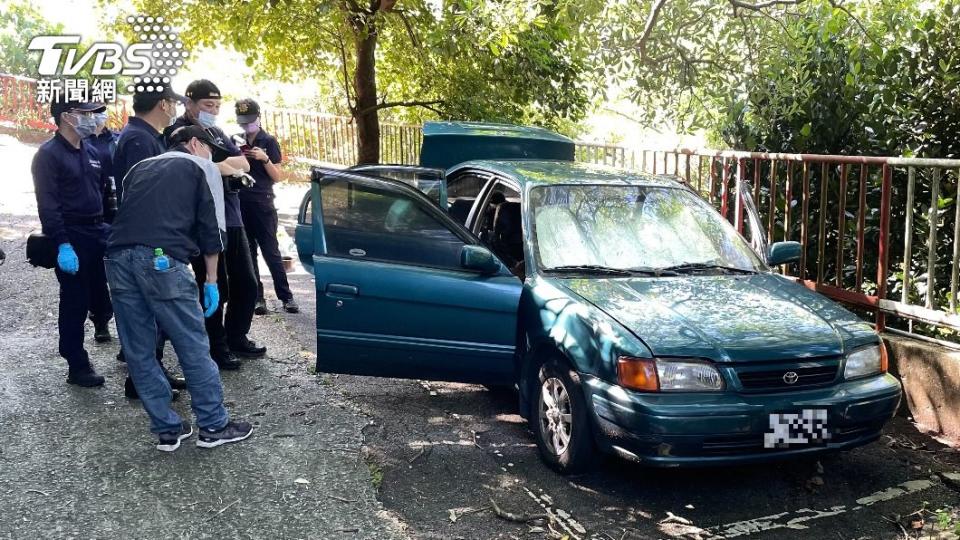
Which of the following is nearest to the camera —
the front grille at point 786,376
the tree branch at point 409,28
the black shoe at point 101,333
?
the front grille at point 786,376

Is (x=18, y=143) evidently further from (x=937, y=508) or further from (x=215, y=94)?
(x=937, y=508)

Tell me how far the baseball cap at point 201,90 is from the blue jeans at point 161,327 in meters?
1.65

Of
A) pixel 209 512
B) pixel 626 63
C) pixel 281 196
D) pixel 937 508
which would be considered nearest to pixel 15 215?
pixel 281 196

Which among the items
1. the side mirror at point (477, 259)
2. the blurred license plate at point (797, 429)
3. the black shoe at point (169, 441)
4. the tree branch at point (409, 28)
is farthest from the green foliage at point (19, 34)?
the blurred license plate at point (797, 429)

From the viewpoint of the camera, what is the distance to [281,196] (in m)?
17.2

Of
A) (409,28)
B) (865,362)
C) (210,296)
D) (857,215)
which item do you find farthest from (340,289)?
(409,28)

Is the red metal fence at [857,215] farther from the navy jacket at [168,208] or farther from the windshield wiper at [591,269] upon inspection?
the navy jacket at [168,208]

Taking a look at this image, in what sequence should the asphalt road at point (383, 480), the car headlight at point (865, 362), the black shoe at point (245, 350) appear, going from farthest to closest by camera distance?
1. the black shoe at point (245, 350)
2. the car headlight at point (865, 362)
3. the asphalt road at point (383, 480)

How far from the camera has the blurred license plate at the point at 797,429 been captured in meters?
4.21

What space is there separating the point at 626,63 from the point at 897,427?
22.5 feet

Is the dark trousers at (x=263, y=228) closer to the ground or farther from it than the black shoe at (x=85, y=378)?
farther from it

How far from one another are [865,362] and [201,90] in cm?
435

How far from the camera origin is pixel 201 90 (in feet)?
20.2

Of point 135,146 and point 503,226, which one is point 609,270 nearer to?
point 503,226
